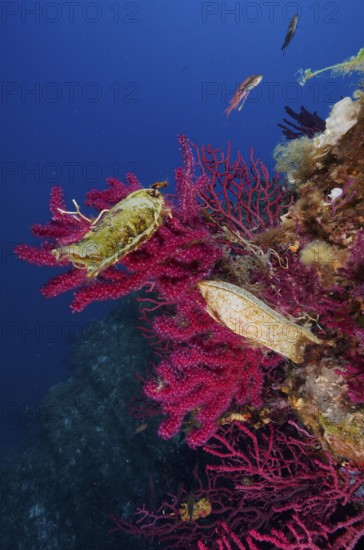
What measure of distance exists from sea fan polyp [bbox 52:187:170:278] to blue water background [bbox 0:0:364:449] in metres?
80.6

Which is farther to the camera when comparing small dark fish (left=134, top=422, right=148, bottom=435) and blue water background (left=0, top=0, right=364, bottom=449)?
blue water background (left=0, top=0, right=364, bottom=449)

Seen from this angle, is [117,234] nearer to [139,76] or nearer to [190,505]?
[190,505]

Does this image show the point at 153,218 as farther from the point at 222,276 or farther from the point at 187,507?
the point at 187,507

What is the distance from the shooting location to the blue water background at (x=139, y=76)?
8994 cm

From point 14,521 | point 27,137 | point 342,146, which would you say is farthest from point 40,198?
point 342,146

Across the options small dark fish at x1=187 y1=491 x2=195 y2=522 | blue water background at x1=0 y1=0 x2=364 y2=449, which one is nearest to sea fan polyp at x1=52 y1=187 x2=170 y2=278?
small dark fish at x1=187 y1=491 x2=195 y2=522

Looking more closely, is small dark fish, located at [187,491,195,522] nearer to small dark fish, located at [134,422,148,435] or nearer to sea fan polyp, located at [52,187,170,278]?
small dark fish, located at [134,422,148,435]

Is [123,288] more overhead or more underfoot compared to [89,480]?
more overhead

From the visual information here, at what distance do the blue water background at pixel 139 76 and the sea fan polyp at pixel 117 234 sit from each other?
80.6 metres

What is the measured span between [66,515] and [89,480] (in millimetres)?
847

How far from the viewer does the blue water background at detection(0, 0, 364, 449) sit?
295 ft

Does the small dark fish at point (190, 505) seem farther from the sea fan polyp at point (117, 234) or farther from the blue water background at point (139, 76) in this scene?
the blue water background at point (139, 76)

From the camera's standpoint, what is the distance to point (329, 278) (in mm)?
2422

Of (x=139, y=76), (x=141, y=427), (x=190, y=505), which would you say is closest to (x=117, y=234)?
(x=190, y=505)
